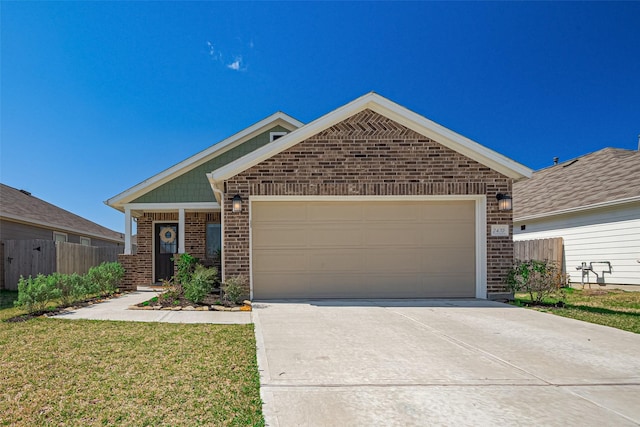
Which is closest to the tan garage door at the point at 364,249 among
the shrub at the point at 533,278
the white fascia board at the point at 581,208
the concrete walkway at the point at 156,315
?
the shrub at the point at 533,278

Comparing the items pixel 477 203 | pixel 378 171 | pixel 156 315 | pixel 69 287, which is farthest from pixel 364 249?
pixel 69 287

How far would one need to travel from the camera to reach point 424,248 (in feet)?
29.5

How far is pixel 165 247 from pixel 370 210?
26.3 feet

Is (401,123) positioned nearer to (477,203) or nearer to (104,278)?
(477,203)

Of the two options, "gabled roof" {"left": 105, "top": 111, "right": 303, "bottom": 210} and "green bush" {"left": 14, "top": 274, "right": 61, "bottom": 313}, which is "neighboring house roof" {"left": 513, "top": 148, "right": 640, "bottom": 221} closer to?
"gabled roof" {"left": 105, "top": 111, "right": 303, "bottom": 210}

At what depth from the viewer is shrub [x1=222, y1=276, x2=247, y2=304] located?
812cm

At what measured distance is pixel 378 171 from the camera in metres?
8.79

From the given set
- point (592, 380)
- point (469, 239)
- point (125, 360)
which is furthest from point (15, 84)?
point (592, 380)

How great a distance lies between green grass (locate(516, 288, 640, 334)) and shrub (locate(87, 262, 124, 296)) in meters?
10.1

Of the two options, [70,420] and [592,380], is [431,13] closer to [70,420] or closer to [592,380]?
[592,380]

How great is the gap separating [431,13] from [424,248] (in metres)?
7.67

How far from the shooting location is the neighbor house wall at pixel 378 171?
8.62 m

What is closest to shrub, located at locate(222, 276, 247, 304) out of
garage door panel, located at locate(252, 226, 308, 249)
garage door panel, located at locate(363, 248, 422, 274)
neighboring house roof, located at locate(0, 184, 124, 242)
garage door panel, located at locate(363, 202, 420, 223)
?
garage door panel, located at locate(252, 226, 308, 249)

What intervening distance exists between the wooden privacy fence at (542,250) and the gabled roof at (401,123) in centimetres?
573
